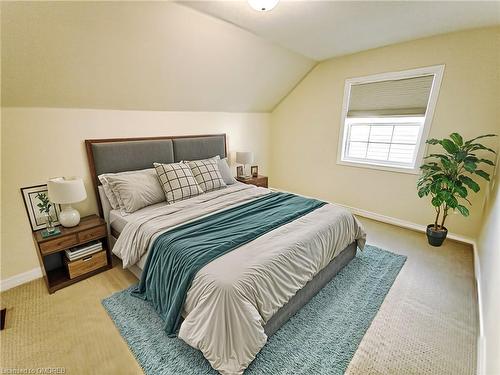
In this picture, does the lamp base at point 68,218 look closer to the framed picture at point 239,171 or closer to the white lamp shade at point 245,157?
the white lamp shade at point 245,157

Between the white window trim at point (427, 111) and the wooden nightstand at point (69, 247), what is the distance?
3.48 meters

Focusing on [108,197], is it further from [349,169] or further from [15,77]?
[349,169]

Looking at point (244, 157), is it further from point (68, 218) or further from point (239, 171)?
point (68, 218)

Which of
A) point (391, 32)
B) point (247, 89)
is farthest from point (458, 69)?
point (247, 89)

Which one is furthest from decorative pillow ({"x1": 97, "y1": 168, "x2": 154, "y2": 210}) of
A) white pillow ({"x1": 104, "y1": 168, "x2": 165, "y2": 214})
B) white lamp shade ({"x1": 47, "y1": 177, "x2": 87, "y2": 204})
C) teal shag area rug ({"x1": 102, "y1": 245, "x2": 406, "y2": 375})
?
teal shag area rug ({"x1": 102, "y1": 245, "x2": 406, "y2": 375})

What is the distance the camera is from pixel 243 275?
138cm

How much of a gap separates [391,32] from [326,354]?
3.20 meters

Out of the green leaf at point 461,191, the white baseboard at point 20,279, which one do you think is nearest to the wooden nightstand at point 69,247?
the white baseboard at point 20,279

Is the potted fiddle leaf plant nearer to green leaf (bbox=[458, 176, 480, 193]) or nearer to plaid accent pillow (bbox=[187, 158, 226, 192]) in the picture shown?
green leaf (bbox=[458, 176, 480, 193])

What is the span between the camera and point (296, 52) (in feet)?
10.5

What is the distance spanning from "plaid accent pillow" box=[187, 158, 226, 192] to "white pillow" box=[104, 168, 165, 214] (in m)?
0.48

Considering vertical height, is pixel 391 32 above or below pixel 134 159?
above

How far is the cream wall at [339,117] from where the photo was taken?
2514 mm

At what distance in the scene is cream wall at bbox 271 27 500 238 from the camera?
8.25 feet
